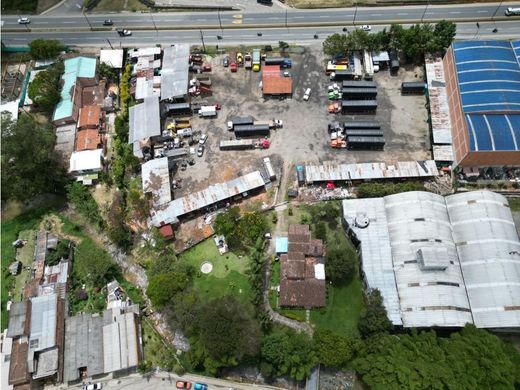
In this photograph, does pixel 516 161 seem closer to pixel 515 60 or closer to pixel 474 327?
pixel 515 60

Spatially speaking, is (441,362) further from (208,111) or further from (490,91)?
(208,111)

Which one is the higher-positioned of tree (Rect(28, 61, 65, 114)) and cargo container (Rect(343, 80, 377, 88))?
tree (Rect(28, 61, 65, 114))

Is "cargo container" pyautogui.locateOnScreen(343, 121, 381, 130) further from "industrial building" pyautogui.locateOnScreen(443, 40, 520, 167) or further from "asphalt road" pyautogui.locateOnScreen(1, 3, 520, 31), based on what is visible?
"asphalt road" pyautogui.locateOnScreen(1, 3, 520, 31)

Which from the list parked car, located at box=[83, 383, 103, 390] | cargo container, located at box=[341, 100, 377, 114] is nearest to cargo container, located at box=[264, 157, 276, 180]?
cargo container, located at box=[341, 100, 377, 114]

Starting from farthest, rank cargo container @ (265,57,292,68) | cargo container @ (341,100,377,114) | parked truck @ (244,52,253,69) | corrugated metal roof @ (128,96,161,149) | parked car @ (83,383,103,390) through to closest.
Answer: parked truck @ (244,52,253,69) < cargo container @ (265,57,292,68) < cargo container @ (341,100,377,114) < corrugated metal roof @ (128,96,161,149) < parked car @ (83,383,103,390)

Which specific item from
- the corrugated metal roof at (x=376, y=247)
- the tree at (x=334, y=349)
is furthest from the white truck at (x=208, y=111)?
the tree at (x=334, y=349)

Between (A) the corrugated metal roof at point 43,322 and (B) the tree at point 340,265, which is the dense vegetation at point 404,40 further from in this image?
(A) the corrugated metal roof at point 43,322

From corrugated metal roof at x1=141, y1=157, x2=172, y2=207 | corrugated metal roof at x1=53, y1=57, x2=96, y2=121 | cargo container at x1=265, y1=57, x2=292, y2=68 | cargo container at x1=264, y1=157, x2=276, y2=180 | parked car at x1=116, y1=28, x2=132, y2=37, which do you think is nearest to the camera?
corrugated metal roof at x1=141, y1=157, x2=172, y2=207

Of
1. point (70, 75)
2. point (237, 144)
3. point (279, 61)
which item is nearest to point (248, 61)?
point (279, 61)
